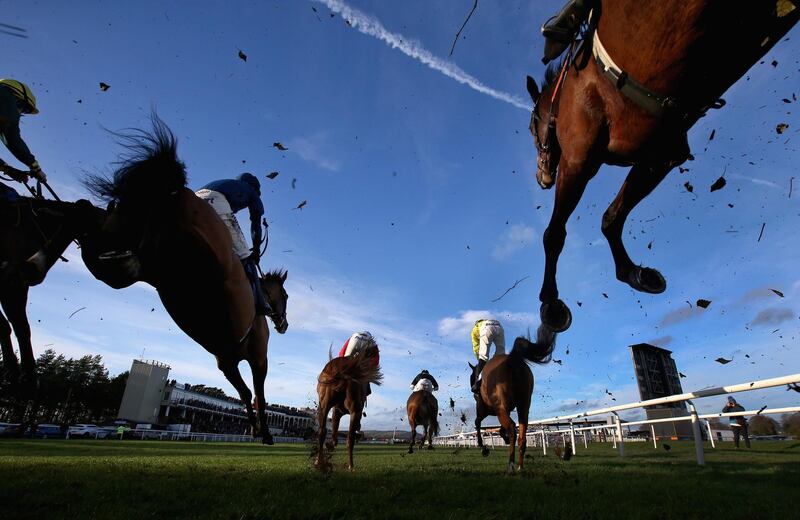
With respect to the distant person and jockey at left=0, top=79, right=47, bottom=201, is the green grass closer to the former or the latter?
jockey at left=0, top=79, right=47, bottom=201

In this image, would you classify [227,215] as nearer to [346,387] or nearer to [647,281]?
[647,281]

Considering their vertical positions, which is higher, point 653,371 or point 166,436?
point 653,371

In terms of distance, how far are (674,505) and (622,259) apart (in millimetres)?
2474

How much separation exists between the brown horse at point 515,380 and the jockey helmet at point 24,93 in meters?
8.33

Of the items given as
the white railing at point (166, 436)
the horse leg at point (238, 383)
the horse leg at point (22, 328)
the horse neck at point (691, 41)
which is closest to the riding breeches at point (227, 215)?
the horse leg at point (238, 383)

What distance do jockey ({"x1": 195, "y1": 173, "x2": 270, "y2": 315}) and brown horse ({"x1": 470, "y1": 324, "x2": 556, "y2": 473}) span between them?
16.3 feet

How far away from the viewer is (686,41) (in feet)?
5.51

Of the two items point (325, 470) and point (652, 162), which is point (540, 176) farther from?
point (325, 470)

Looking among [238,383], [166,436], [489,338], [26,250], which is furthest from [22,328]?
[166,436]

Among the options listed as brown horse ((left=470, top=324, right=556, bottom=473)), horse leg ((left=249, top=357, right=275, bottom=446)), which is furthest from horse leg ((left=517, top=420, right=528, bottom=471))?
horse leg ((left=249, top=357, right=275, bottom=446))

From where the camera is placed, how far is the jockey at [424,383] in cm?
1603

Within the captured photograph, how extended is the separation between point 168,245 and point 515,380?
666 cm

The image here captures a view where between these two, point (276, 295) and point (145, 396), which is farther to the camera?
point (145, 396)

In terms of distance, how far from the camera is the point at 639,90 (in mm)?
1915
